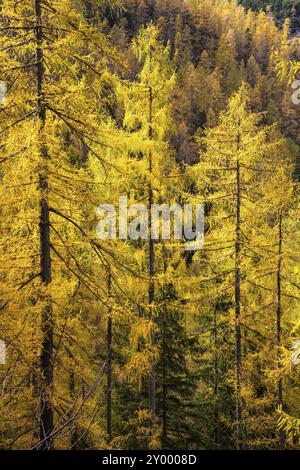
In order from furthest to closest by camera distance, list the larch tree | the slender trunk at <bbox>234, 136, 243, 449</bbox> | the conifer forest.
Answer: the slender trunk at <bbox>234, 136, 243, 449</bbox>, the conifer forest, the larch tree

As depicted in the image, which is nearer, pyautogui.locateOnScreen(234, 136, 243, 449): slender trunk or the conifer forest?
the conifer forest

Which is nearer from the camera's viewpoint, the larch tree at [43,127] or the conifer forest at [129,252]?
the larch tree at [43,127]

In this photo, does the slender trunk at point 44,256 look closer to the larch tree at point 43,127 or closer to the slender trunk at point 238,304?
the larch tree at point 43,127

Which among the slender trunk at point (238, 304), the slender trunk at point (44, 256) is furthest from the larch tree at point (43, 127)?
the slender trunk at point (238, 304)

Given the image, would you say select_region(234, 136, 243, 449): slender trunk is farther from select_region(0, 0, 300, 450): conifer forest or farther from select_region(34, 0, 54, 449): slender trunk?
select_region(34, 0, 54, 449): slender trunk

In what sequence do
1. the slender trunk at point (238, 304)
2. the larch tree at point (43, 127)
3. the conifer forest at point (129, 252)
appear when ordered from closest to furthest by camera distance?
the larch tree at point (43, 127)
the conifer forest at point (129, 252)
the slender trunk at point (238, 304)

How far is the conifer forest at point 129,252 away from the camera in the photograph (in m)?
6.04

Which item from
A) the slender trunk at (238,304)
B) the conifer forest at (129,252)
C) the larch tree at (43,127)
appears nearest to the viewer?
the larch tree at (43,127)

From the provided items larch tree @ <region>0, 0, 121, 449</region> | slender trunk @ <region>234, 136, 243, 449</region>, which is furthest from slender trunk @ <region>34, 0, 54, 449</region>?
slender trunk @ <region>234, 136, 243, 449</region>

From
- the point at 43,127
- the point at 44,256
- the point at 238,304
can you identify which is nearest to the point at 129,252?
the point at 238,304

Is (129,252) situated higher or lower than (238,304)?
higher

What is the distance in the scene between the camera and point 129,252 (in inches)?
542

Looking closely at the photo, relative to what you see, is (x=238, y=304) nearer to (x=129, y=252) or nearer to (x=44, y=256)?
(x=129, y=252)

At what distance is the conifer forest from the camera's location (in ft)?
19.8
